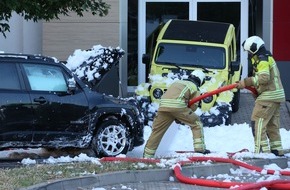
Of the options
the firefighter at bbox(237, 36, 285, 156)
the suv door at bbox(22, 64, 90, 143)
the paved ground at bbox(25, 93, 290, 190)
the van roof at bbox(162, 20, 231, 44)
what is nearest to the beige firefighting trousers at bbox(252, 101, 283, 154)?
the firefighter at bbox(237, 36, 285, 156)

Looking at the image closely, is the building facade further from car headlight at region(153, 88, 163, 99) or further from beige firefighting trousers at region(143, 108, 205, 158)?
beige firefighting trousers at region(143, 108, 205, 158)

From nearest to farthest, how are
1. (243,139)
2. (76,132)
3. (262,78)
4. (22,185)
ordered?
(22,185)
(262,78)
(76,132)
(243,139)

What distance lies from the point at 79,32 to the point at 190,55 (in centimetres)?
582

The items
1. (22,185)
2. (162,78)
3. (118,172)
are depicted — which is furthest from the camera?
(162,78)

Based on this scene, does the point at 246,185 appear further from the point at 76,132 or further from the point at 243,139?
the point at 243,139

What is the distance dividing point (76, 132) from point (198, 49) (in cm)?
564

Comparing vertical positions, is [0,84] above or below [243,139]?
above

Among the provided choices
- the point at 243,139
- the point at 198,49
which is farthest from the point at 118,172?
the point at 198,49

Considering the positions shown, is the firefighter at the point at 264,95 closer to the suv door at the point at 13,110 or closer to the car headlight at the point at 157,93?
the suv door at the point at 13,110

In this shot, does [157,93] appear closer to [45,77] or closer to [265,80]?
[45,77]

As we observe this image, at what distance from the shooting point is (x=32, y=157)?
11352mm

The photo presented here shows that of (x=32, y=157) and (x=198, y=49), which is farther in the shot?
(x=198, y=49)

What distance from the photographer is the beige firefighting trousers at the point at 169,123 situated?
10297mm

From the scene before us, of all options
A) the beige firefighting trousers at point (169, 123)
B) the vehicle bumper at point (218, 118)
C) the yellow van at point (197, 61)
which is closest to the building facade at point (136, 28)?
the yellow van at point (197, 61)
